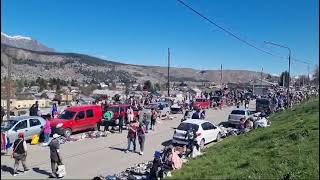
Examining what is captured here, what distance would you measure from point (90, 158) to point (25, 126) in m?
4.70

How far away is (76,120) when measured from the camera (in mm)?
25562

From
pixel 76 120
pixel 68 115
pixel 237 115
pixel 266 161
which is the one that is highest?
pixel 68 115

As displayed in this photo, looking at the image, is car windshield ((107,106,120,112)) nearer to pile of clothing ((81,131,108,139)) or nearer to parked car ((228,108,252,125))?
pile of clothing ((81,131,108,139))

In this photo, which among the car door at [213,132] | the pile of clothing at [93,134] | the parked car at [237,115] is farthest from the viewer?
the parked car at [237,115]

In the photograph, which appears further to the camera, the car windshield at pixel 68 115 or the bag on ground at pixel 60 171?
the car windshield at pixel 68 115

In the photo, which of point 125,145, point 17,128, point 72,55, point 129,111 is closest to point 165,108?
point 129,111

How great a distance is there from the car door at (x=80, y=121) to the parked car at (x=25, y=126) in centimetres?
309

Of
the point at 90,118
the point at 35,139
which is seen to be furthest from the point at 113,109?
the point at 35,139

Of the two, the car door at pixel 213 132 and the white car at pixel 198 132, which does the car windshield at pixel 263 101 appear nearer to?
the car door at pixel 213 132

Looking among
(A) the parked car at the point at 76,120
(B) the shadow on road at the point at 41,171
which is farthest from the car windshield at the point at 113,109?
(B) the shadow on road at the point at 41,171

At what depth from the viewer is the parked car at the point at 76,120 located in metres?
24.3

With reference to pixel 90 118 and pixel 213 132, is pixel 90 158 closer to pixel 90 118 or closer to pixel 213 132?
pixel 213 132

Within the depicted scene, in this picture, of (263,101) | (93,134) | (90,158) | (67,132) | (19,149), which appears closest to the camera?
(19,149)

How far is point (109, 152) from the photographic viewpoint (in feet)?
67.7
